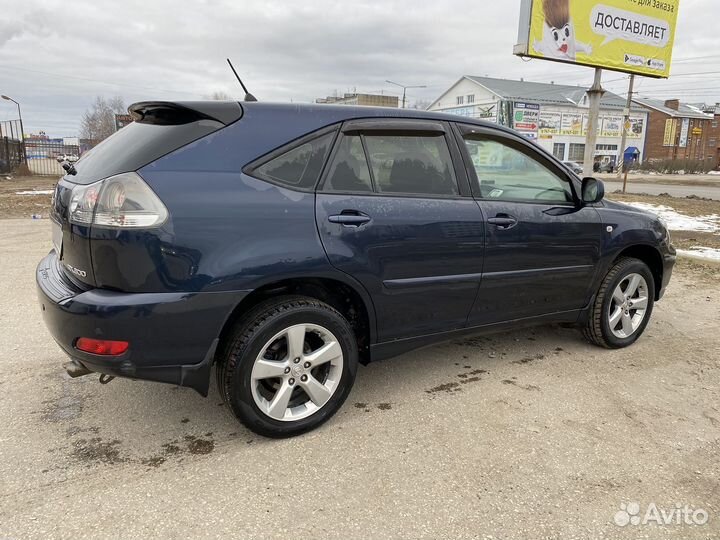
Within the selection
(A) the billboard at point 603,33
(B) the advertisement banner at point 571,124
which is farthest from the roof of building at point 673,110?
(A) the billboard at point 603,33

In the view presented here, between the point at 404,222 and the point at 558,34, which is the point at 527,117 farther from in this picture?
the point at 404,222

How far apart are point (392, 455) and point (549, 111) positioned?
196 feet

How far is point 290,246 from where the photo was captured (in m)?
2.60

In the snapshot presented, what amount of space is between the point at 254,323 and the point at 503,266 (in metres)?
1.64

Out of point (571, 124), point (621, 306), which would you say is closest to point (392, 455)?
point (621, 306)

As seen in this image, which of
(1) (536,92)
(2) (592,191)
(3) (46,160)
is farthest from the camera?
(1) (536,92)

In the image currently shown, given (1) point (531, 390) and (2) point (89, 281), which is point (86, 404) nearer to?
(2) point (89, 281)

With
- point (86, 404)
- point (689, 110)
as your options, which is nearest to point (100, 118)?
point (86, 404)

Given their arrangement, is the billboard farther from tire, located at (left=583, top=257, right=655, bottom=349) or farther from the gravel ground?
the gravel ground

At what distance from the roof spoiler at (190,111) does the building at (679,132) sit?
7285 centimetres

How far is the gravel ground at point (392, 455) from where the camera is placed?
2.20 meters

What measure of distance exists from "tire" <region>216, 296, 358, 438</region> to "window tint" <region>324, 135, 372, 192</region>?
643mm

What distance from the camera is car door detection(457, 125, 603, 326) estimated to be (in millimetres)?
3326

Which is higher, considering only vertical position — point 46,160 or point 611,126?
point 611,126
